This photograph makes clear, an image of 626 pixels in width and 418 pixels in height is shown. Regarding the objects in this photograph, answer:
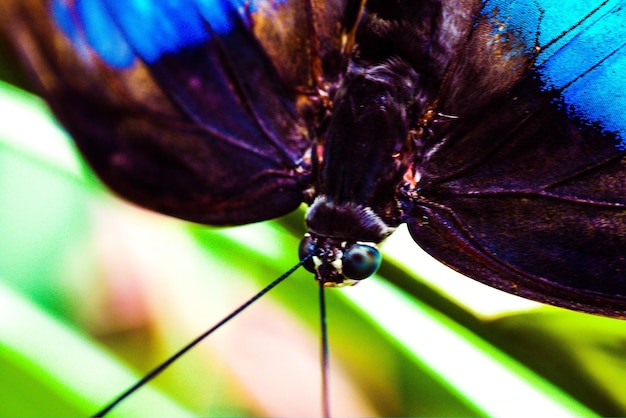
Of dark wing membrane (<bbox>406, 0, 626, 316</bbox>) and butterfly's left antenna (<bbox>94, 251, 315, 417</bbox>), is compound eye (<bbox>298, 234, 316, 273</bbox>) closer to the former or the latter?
butterfly's left antenna (<bbox>94, 251, 315, 417</bbox>)

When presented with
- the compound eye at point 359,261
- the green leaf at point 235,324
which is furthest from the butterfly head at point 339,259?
the green leaf at point 235,324

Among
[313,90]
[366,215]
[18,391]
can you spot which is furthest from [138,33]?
[18,391]

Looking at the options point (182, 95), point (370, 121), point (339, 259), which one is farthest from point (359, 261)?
point (182, 95)

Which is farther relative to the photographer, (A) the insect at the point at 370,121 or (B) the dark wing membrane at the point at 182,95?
(B) the dark wing membrane at the point at 182,95

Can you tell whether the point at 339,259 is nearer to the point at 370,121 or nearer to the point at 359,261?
the point at 359,261

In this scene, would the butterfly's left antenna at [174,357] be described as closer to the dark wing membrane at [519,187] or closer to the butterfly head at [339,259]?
the butterfly head at [339,259]

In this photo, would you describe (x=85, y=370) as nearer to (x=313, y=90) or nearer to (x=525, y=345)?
(x=313, y=90)
